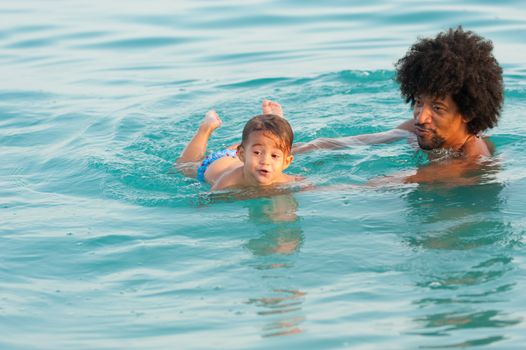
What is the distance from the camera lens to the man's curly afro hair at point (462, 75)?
802 cm

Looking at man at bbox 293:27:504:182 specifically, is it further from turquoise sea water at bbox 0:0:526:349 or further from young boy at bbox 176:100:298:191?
young boy at bbox 176:100:298:191

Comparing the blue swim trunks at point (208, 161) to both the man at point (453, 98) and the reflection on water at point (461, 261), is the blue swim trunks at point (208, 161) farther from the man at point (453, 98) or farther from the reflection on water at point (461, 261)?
the reflection on water at point (461, 261)

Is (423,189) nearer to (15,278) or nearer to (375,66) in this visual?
(15,278)

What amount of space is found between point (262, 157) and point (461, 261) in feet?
6.02

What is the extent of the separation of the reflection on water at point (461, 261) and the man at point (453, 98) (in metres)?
0.46

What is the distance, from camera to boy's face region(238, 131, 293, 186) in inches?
294

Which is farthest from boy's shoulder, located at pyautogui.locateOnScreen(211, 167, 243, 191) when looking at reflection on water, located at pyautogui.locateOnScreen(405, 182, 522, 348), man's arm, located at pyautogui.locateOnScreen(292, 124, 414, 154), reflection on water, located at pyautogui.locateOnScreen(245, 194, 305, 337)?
reflection on water, located at pyautogui.locateOnScreen(405, 182, 522, 348)

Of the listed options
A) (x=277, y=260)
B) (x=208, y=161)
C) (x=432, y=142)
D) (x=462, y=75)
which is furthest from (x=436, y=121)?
(x=277, y=260)

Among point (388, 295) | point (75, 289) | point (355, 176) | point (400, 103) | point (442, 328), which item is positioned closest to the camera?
point (442, 328)

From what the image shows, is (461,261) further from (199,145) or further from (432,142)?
(199,145)

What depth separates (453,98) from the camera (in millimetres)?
8125

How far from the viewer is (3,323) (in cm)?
595

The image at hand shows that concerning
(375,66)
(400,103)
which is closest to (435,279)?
(400,103)

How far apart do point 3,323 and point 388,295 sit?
2.21m
